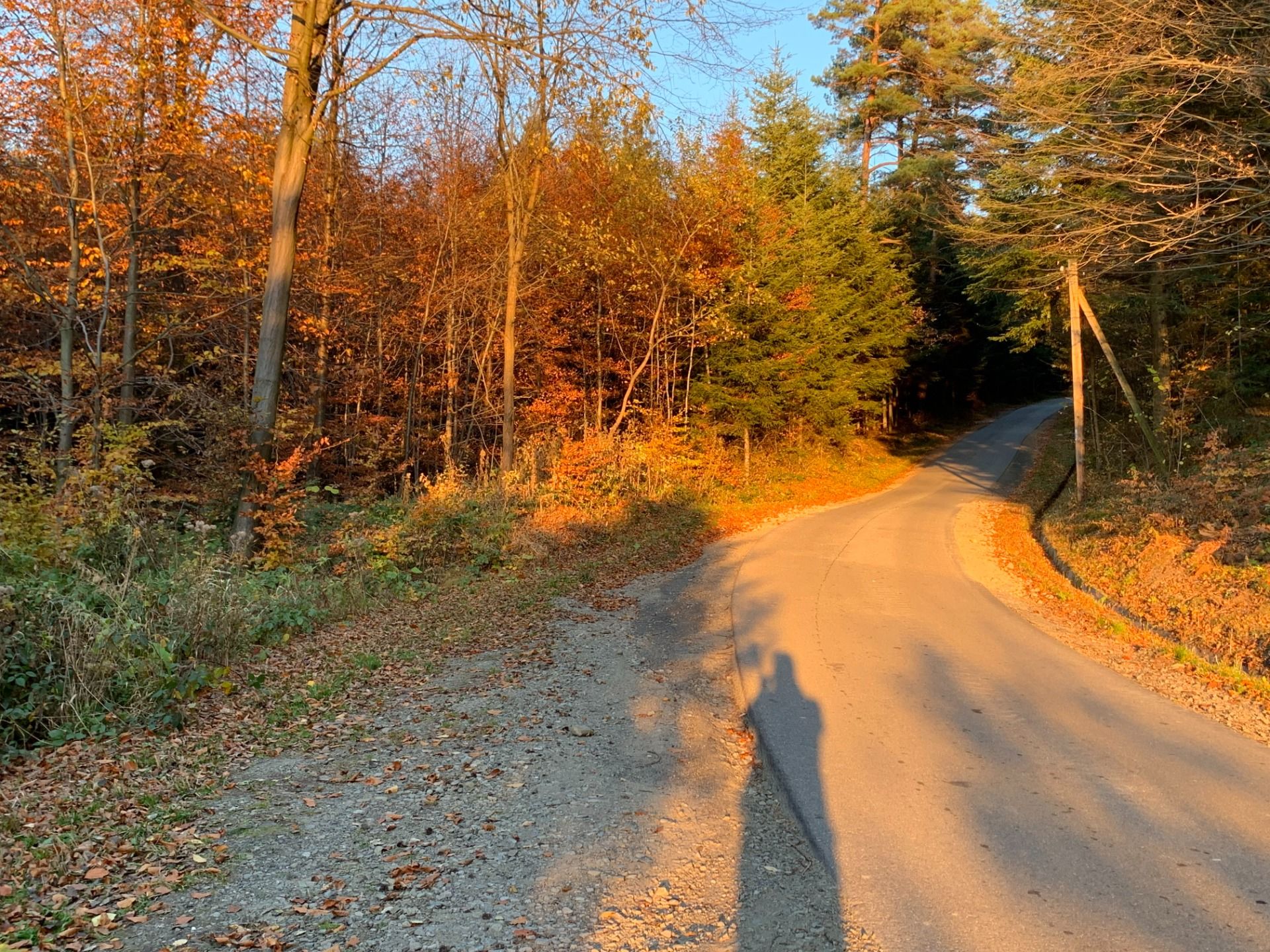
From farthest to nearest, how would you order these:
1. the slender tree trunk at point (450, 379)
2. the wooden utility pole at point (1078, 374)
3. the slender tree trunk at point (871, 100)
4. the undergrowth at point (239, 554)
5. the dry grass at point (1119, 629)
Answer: the slender tree trunk at point (871, 100)
the slender tree trunk at point (450, 379)
the wooden utility pole at point (1078, 374)
the dry grass at point (1119, 629)
the undergrowth at point (239, 554)

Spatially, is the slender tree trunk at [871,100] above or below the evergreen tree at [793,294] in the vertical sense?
above

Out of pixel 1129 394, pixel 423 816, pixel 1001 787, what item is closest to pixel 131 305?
pixel 423 816

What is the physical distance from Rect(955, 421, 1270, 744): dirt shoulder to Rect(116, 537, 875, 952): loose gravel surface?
13.4 ft

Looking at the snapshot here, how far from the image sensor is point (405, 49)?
9586 millimetres

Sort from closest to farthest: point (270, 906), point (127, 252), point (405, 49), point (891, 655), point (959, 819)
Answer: point (270, 906) → point (959, 819) → point (891, 655) → point (405, 49) → point (127, 252)

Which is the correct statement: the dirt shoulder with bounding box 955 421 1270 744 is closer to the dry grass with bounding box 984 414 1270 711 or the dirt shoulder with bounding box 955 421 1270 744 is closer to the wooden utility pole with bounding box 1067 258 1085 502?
the dry grass with bounding box 984 414 1270 711

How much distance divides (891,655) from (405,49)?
9347mm

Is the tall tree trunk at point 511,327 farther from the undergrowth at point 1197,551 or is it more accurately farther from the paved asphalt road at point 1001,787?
the undergrowth at point 1197,551

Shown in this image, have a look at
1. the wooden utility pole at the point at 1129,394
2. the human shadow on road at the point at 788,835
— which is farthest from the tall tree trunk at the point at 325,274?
the wooden utility pole at the point at 1129,394

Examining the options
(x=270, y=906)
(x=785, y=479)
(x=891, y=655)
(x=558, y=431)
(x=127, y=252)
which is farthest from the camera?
(x=785, y=479)

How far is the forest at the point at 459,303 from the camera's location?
877cm

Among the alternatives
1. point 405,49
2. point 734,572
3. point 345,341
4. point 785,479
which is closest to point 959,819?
point 734,572

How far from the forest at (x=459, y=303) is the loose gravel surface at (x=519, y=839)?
74.4 inches

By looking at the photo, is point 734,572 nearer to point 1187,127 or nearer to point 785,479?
point 1187,127
